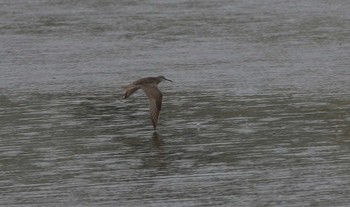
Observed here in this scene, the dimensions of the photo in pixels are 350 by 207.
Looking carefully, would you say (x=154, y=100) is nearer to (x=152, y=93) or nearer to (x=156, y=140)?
(x=152, y=93)

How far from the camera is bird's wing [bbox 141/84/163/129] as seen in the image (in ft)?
43.7

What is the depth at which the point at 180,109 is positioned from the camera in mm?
14812

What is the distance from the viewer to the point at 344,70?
57.3ft

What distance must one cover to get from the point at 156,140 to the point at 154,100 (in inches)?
35.4

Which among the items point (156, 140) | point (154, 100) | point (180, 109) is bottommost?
point (180, 109)

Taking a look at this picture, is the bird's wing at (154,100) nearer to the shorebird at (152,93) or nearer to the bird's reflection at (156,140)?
the shorebird at (152,93)

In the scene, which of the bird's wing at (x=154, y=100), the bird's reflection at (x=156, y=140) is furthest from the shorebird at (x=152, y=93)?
the bird's reflection at (x=156, y=140)

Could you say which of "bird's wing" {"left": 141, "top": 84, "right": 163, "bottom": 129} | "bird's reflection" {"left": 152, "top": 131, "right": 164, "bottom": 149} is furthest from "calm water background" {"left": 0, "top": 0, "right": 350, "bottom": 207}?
"bird's wing" {"left": 141, "top": 84, "right": 163, "bottom": 129}

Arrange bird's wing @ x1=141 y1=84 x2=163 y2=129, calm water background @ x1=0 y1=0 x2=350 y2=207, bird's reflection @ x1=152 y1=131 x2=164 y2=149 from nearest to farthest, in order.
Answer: calm water background @ x1=0 y1=0 x2=350 y2=207 < bird's reflection @ x1=152 y1=131 x2=164 y2=149 < bird's wing @ x1=141 y1=84 x2=163 y2=129

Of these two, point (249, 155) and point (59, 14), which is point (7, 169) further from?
point (59, 14)

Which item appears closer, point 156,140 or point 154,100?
point 156,140

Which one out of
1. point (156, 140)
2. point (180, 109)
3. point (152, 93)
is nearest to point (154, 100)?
point (152, 93)

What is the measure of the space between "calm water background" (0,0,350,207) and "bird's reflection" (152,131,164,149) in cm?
6

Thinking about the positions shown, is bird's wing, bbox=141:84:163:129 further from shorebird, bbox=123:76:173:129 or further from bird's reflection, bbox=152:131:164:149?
bird's reflection, bbox=152:131:164:149
